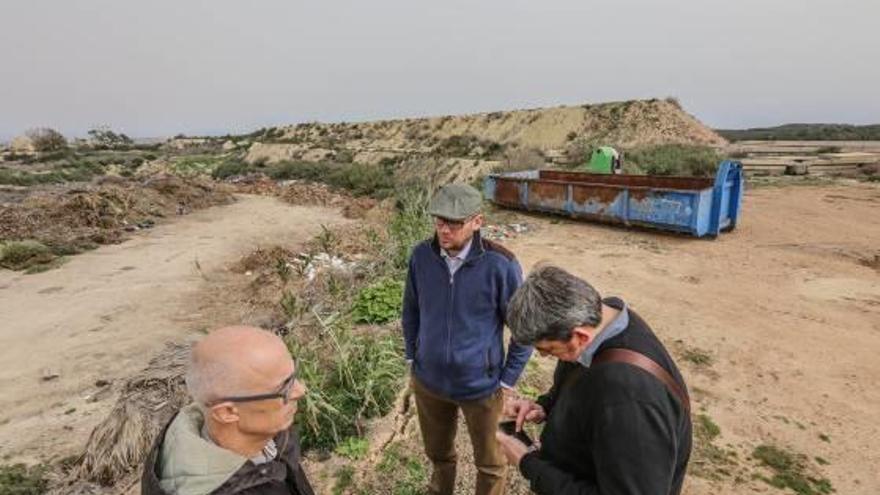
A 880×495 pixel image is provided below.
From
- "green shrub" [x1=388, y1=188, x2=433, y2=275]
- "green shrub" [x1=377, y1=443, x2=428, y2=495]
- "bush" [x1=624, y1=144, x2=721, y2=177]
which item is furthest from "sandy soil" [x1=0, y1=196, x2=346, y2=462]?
"bush" [x1=624, y1=144, x2=721, y2=177]

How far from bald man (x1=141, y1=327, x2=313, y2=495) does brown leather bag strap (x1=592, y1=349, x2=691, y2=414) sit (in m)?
0.86

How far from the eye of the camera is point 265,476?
1.39 m

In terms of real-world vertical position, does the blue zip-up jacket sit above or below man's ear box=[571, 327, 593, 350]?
below

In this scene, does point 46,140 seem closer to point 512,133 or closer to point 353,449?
point 512,133

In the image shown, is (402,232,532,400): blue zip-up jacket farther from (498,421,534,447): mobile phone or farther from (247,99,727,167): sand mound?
(247,99,727,167): sand mound

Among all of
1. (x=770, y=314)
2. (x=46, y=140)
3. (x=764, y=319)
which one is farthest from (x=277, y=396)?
(x=46, y=140)

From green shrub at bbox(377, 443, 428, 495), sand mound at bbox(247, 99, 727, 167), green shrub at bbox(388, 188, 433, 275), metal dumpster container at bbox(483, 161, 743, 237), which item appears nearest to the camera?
green shrub at bbox(377, 443, 428, 495)

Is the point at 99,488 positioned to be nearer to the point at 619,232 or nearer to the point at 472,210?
the point at 472,210

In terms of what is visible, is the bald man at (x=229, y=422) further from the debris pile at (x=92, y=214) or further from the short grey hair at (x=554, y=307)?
the debris pile at (x=92, y=214)

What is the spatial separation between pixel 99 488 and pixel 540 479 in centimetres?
371

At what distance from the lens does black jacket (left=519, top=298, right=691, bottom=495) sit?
1399mm

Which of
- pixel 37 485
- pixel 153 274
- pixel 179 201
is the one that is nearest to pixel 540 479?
pixel 37 485

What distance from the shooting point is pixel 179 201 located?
65.2ft

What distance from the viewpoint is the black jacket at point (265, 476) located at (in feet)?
4.21
